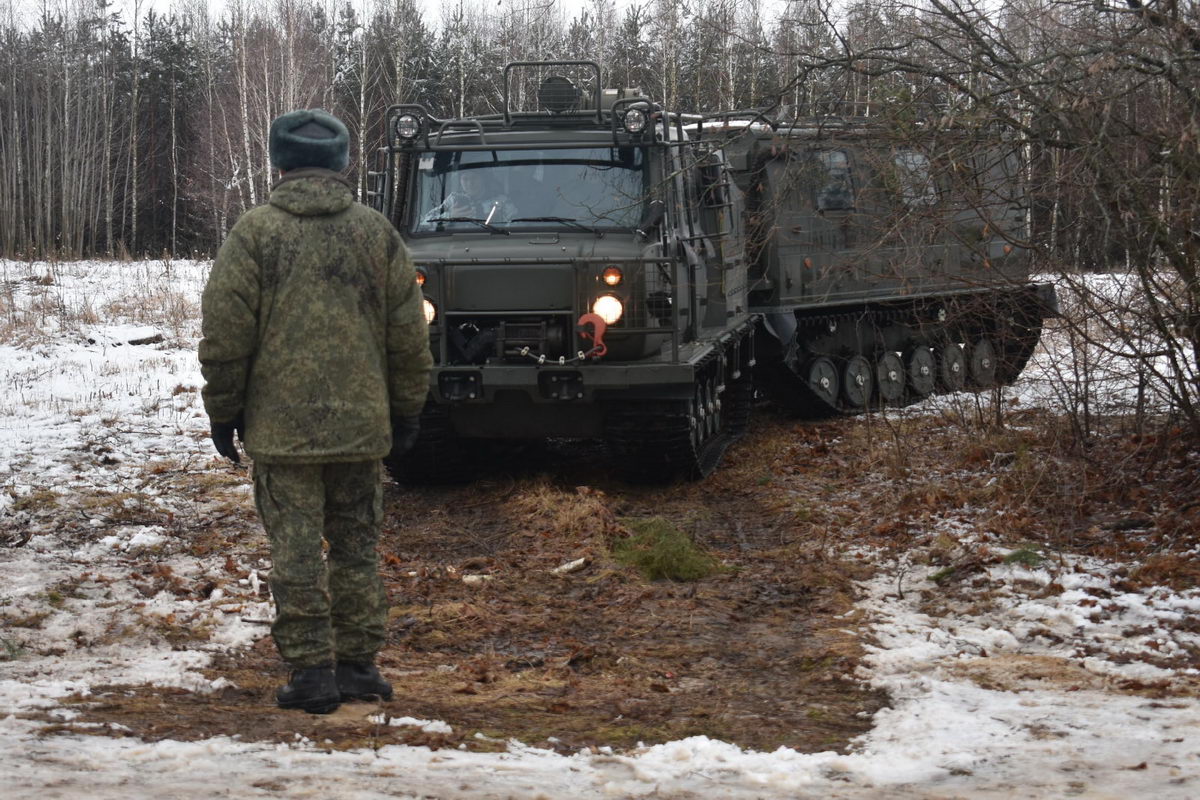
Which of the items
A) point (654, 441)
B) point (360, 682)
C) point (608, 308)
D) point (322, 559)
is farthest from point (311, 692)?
point (654, 441)

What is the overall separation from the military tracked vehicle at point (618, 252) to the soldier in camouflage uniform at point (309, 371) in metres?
3.72

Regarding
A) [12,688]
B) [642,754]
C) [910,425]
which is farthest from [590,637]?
[910,425]

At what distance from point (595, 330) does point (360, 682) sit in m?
4.33

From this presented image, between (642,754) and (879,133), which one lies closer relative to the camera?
(642,754)

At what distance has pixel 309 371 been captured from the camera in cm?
480

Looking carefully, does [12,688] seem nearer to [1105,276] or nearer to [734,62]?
[1105,276]

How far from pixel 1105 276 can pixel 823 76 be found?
194cm

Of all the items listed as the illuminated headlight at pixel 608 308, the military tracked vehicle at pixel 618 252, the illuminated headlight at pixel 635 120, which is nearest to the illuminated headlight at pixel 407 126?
the military tracked vehicle at pixel 618 252

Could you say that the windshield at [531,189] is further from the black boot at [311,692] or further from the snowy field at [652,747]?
the black boot at [311,692]

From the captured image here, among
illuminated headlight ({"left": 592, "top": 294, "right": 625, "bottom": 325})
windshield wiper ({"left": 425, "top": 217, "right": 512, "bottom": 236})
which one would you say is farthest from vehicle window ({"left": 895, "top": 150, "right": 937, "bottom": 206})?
windshield wiper ({"left": 425, "top": 217, "right": 512, "bottom": 236})

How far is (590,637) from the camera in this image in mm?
6176

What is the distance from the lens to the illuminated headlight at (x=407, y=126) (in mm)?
10055

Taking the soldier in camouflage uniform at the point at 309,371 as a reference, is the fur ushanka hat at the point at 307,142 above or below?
above

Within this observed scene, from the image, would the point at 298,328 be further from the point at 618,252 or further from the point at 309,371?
the point at 618,252
